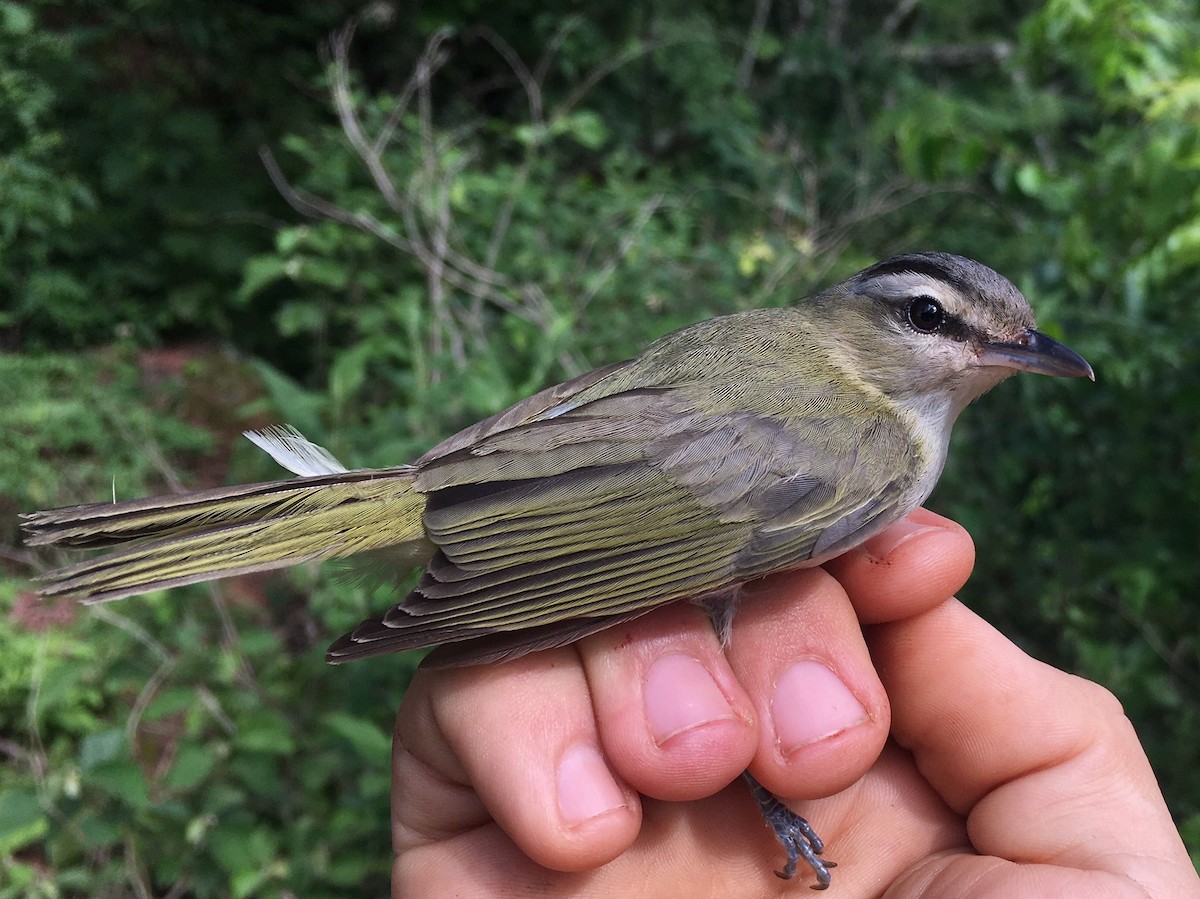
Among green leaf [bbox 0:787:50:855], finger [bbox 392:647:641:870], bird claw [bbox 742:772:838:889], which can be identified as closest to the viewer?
finger [bbox 392:647:641:870]

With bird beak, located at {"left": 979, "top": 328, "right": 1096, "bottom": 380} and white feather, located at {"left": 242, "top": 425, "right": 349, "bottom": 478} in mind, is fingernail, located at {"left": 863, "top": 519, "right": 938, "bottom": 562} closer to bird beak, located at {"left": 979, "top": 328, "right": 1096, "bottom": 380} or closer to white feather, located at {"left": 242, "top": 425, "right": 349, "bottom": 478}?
bird beak, located at {"left": 979, "top": 328, "right": 1096, "bottom": 380}

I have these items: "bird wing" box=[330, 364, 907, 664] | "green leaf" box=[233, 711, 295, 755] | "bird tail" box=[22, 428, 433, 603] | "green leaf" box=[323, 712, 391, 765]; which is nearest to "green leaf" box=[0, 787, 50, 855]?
Answer: "green leaf" box=[233, 711, 295, 755]

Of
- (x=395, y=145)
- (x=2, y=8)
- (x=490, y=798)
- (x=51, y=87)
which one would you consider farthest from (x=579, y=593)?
(x=51, y=87)

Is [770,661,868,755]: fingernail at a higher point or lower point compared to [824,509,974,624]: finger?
lower

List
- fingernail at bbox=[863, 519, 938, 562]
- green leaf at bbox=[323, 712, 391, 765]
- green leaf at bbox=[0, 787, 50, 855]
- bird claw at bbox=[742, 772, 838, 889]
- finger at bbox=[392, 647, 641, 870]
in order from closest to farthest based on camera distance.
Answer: finger at bbox=[392, 647, 641, 870] < bird claw at bbox=[742, 772, 838, 889] < fingernail at bbox=[863, 519, 938, 562] < green leaf at bbox=[0, 787, 50, 855] < green leaf at bbox=[323, 712, 391, 765]

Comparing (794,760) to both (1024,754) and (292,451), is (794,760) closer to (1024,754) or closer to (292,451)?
(1024,754)

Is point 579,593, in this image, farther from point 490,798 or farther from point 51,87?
point 51,87

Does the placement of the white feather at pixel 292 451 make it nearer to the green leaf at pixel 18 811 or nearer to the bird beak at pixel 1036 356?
the green leaf at pixel 18 811
